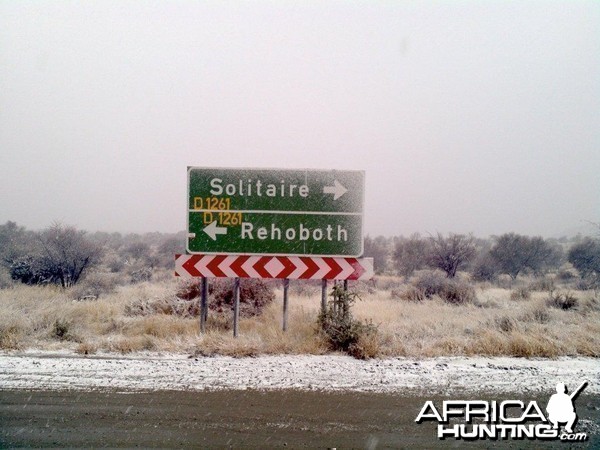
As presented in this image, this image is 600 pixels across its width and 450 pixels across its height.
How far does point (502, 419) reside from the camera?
6082 mm

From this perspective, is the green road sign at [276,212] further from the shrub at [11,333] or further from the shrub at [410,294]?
the shrub at [410,294]

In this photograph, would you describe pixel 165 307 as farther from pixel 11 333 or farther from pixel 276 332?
pixel 276 332

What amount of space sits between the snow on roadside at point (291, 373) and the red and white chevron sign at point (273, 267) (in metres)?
2.12

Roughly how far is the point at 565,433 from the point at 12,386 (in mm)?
7169

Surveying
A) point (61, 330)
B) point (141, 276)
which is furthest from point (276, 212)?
point (141, 276)

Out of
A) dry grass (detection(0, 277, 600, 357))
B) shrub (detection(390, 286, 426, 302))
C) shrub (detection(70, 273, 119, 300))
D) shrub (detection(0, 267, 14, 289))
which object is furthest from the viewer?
shrub (detection(0, 267, 14, 289))

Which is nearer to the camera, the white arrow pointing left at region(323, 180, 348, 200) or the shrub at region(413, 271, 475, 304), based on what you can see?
the white arrow pointing left at region(323, 180, 348, 200)

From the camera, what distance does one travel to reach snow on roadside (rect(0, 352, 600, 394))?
7.57m

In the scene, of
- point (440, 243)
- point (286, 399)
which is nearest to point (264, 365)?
point (286, 399)

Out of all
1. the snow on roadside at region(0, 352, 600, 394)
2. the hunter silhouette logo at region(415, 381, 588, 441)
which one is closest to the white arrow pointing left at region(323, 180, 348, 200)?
the snow on roadside at region(0, 352, 600, 394)

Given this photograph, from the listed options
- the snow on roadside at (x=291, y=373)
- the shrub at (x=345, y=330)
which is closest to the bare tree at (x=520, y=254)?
the shrub at (x=345, y=330)

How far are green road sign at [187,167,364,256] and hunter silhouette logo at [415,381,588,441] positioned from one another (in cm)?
500

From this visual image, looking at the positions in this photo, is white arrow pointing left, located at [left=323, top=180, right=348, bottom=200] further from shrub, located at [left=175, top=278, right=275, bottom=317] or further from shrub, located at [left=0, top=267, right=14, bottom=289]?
shrub, located at [left=0, top=267, right=14, bottom=289]

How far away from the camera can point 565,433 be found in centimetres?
586
